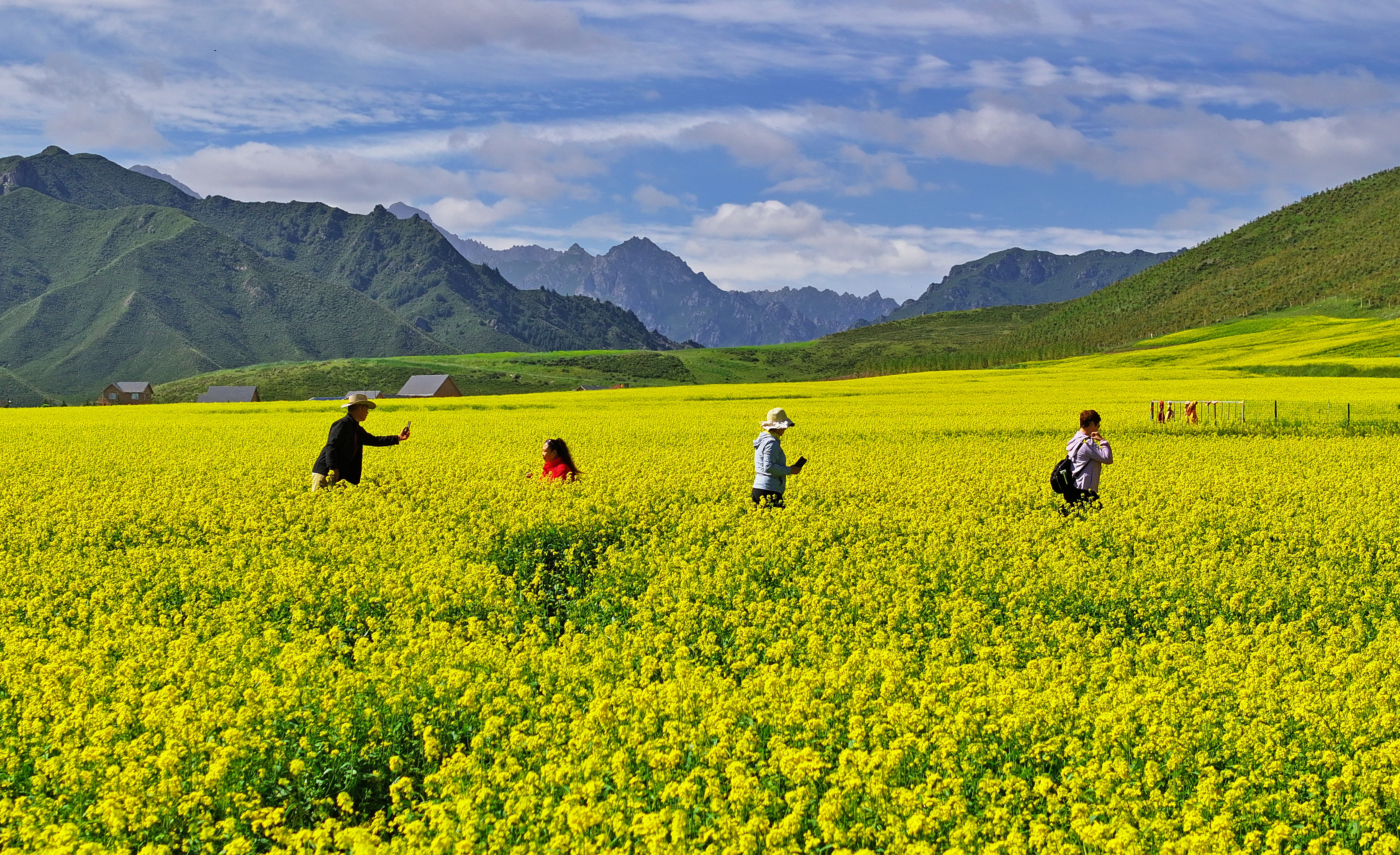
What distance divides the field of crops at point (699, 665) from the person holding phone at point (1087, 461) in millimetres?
654

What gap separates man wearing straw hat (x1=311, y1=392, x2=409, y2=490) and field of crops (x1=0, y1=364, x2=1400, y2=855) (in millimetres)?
598

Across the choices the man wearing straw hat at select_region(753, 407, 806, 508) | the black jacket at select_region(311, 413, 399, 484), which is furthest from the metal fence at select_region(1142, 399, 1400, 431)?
the black jacket at select_region(311, 413, 399, 484)

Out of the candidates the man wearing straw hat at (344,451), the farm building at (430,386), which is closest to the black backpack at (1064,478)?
the man wearing straw hat at (344,451)

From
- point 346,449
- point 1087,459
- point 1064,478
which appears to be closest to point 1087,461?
point 1087,459

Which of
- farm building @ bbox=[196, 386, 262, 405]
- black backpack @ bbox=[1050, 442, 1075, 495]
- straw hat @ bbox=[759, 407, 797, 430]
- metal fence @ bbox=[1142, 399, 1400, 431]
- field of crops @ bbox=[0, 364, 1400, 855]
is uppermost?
farm building @ bbox=[196, 386, 262, 405]

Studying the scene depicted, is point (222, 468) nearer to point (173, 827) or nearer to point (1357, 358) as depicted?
point (173, 827)

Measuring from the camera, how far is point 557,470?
1752 cm

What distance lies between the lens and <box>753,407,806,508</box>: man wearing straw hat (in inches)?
581

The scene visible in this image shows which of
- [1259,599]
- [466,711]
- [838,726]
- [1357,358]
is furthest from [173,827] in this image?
[1357,358]

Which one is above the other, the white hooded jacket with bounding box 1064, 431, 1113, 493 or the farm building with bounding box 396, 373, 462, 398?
the farm building with bounding box 396, 373, 462, 398

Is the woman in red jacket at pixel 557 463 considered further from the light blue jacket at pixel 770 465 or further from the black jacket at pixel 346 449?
the light blue jacket at pixel 770 465

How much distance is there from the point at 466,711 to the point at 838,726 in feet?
9.42

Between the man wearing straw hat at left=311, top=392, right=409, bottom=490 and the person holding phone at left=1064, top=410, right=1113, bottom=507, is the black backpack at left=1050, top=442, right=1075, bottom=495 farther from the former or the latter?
the man wearing straw hat at left=311, top=392, right=409, bottom=490

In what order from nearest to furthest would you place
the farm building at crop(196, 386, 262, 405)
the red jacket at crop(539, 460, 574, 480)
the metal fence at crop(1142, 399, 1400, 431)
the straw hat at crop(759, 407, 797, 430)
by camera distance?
the straw hat at crop(759, 407, 797, 430) < the red jacket at crop(539, 460, 574, 480) < the metal fence at crop(1142, 399, 1400, 431) < the farm building at crop(196, 386, 262, 405)
